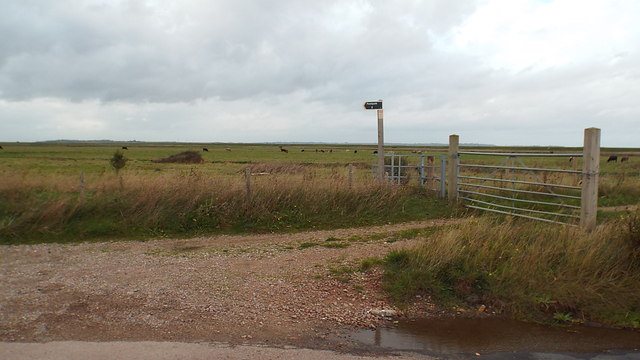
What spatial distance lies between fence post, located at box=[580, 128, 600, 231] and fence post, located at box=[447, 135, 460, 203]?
4408 millimetres

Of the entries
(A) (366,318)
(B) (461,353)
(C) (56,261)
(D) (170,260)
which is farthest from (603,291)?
(C) (56,261)

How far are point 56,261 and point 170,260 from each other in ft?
6.11

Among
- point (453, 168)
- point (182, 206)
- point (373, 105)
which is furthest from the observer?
point (373, 105)

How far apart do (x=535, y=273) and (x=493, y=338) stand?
155 cm

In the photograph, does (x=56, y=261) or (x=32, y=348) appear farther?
(x=56, y=261)

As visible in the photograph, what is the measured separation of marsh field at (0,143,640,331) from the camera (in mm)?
5613

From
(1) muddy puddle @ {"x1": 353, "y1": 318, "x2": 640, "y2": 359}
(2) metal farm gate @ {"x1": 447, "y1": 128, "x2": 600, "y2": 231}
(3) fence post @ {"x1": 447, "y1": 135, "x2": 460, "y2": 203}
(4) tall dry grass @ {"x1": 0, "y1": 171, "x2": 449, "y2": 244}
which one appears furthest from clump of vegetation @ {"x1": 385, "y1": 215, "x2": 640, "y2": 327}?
(3) fence post @ {"x1": 447, "y1": 135, "x2": 460, "y2": 203}

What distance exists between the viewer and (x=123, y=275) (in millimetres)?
6391

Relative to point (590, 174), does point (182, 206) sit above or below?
below

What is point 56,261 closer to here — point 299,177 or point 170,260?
point 170,260

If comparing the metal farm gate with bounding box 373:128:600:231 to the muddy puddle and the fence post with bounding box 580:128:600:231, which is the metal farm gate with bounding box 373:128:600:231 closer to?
the fence post with bounding box 580:128:600:231

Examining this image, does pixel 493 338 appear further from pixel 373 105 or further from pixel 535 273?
pixel 373 105

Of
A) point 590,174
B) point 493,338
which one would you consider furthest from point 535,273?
point 590,174

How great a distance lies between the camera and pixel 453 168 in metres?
12.4
